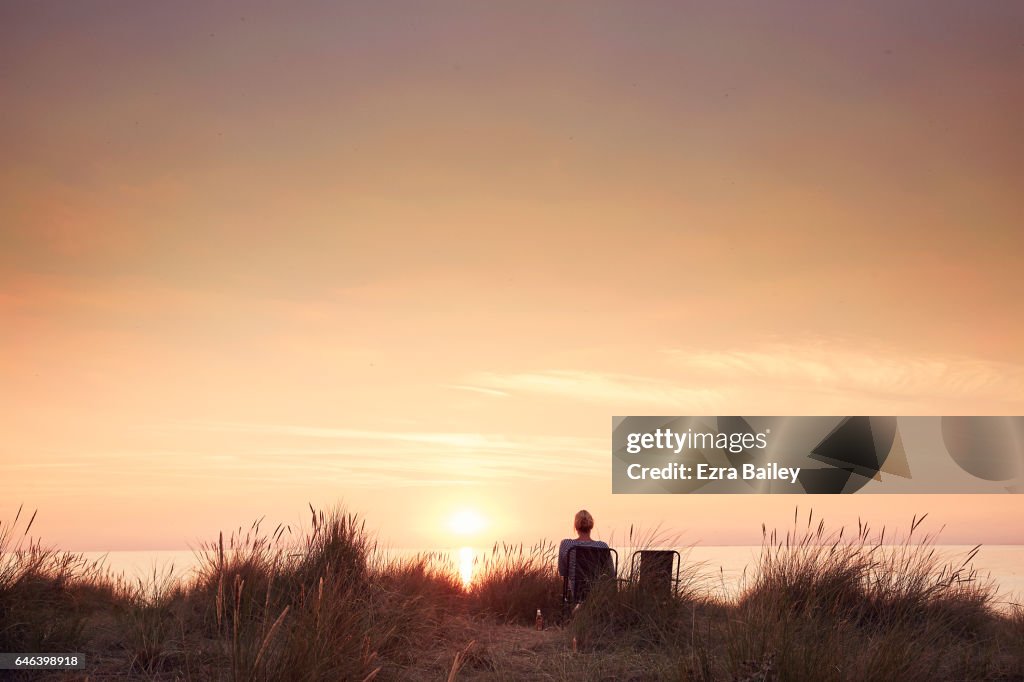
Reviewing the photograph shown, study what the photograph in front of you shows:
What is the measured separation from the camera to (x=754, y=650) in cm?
462

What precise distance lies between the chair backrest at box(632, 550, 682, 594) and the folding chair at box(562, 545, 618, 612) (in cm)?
47

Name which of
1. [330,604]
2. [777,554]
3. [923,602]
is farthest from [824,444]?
[330,604]

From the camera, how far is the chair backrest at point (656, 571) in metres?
7.36

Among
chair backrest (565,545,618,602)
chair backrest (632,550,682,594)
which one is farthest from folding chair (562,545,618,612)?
chair backrest (632,550,682,594)

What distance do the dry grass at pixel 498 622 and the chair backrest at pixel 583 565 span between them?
31 centimetres

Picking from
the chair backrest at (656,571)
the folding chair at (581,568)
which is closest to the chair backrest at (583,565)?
the folding chair at (581,568)

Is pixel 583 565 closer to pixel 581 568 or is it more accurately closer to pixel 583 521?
pixel 581 568

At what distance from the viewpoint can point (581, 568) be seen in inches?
322

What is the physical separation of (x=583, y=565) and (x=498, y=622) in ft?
4.24

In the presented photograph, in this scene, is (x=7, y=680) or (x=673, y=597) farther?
(x=673, y=597)

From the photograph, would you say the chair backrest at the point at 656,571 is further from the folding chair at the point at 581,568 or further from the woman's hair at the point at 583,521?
the woman's hair at the point at 583,521

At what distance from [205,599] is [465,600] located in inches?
111

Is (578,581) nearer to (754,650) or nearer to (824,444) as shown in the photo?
(754,650)

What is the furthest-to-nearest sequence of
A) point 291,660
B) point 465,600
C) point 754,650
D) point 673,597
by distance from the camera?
point 465,600, point 673,597, point 754,650, point 291,660
